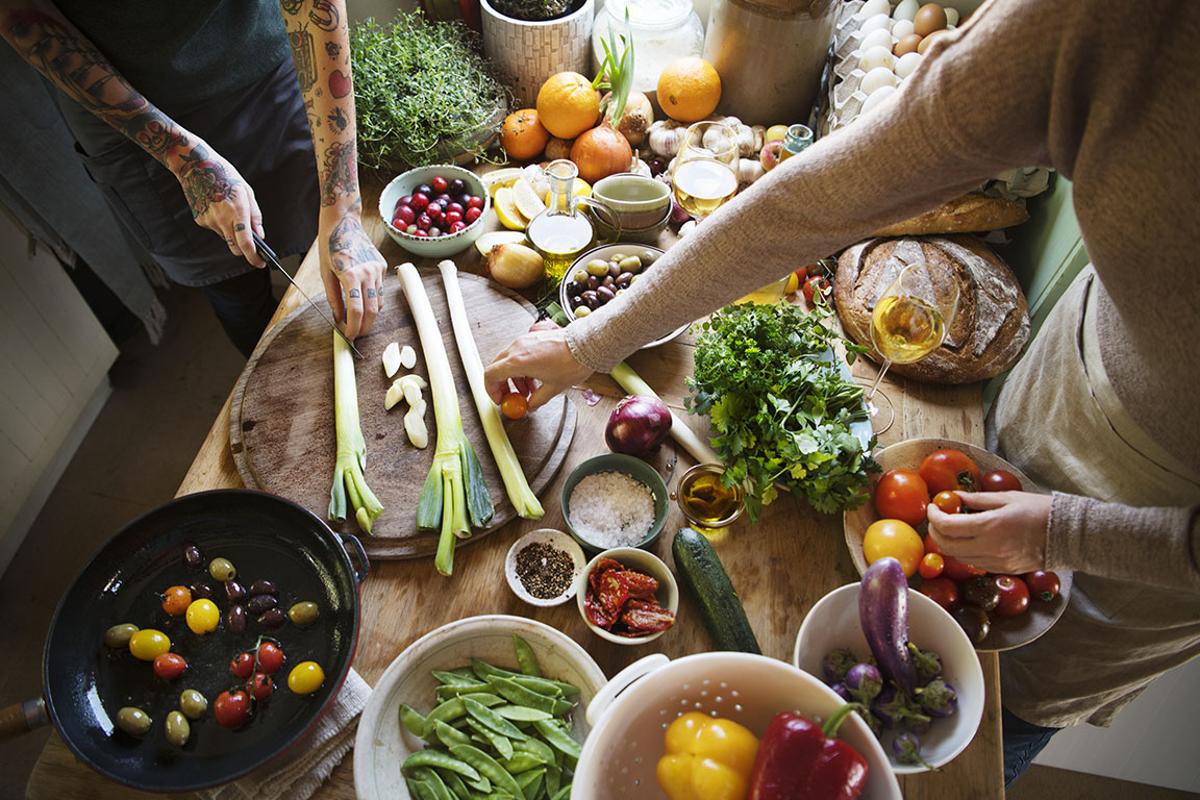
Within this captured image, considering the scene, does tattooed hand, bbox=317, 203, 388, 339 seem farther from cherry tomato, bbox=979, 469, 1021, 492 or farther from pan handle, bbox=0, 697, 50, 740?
cherry tomato, bbox=979, 469, 1021, 492

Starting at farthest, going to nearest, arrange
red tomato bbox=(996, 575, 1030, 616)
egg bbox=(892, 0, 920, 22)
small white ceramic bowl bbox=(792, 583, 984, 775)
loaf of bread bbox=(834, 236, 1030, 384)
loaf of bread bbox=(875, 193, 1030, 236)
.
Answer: egg bbox=(892, 0, 920, 22)
loaf of bread bbox=(875, 193, 1030, 236)
loaf of bread bbox=(834, 236, 1030, 384)
red tomato bbox=(996, 575, 1030, 616)
small white ceramic bowl bbox=(792, 583, 984, 775)

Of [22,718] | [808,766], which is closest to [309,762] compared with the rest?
[22,718]

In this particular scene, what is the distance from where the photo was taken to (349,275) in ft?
5.13

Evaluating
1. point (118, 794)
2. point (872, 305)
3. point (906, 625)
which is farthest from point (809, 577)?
point (118, 794)

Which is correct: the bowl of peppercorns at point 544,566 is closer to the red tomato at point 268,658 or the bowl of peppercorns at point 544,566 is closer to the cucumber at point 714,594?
the cucumber at point 714,594

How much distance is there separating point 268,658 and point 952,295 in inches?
55.0

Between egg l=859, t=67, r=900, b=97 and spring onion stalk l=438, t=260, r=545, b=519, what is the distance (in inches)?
43.5

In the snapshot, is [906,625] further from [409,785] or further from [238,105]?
[238,105]

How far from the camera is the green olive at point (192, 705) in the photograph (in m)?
1.05

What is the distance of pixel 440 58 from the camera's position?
6.22 ft

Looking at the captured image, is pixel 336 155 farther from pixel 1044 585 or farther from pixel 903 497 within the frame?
pixel 1044 585

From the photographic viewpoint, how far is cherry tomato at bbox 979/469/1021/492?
1260mm

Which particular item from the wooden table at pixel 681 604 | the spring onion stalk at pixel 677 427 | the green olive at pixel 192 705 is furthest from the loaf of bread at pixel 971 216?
the green olive at pixel 192 705

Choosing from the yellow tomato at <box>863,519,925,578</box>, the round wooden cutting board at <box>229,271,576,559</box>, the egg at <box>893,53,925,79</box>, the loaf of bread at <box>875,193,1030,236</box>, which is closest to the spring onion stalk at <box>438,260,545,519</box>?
the round wooden cutting board at <box>229,271,576,559</box>
